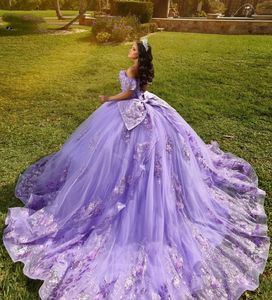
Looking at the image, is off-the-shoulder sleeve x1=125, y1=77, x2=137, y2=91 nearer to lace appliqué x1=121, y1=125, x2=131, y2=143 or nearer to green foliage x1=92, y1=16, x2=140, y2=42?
lace appliqué x1=121, y1=125, x2=131, y2=143

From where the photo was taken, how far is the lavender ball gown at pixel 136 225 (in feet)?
11.4

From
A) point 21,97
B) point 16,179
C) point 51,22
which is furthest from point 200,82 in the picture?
point 51,22

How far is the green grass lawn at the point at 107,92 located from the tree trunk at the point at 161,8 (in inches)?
236

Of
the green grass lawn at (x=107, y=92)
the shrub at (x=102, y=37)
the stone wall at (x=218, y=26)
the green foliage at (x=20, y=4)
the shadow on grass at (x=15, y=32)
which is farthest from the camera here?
the green foliage at (x=20, y=4)

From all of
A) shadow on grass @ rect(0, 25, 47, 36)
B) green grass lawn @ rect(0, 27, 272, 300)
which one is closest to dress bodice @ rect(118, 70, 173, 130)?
green grass lawn @ rect(0, 27, 272, 300)

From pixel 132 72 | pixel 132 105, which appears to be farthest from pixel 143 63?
pixel 132 105

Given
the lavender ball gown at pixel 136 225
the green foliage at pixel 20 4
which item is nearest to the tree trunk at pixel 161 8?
the green foliage at pixel 20 4

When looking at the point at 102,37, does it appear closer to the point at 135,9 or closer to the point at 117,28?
the point at 117,28

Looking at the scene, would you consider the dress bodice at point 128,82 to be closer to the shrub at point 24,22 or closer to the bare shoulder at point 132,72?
the bare shoulder at point 132,72

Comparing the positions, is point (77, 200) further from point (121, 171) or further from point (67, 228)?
point (121, 171)

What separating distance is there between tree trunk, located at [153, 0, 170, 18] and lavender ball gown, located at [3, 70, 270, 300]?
18276 millimetres

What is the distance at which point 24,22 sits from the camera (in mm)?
19062

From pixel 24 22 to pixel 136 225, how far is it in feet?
59.8

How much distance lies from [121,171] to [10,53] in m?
11.1
